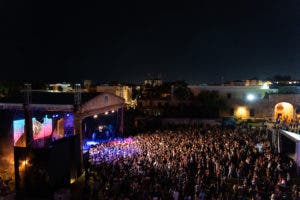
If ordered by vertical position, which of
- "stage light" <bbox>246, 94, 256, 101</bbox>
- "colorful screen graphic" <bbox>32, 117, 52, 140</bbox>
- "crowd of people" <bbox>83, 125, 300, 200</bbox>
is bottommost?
"crowd of people" <bbox>83, 125, 300, 200</bbox>

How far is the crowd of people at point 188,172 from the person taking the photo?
504 inches

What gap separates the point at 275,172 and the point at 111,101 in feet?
48.5

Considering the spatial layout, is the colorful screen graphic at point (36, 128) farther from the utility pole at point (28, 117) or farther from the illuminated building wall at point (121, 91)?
the illuminated building wall at point (121, 91)

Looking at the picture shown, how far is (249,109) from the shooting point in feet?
125

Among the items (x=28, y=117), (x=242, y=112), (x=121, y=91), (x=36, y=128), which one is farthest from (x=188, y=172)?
(x=121, y=91)

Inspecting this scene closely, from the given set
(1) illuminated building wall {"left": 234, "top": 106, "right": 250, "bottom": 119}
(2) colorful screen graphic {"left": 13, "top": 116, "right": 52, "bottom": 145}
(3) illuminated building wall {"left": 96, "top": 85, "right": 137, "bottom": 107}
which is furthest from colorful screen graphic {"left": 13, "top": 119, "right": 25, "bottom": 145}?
(3) illuminated building wall {"left": 96, "top": 85, "right": 137, "bottom": 107}

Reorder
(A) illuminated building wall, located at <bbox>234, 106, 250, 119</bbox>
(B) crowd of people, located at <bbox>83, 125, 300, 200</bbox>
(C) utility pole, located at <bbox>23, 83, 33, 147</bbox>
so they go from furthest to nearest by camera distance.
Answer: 1. (A) illuminated building wall, located at <bbox>234, 106, 250, 119</bbox>
2. (C) utility pole, located at <bbox>23, 83, 33, 147</bbox>
3. (B) crowd of people, located at <bbox>83, 125, 300, 200</bbox>

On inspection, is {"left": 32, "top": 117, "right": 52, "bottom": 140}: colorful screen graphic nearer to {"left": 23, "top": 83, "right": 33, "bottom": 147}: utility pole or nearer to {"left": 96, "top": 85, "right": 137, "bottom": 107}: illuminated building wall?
{"left": 23, "top": 83, "right": 33, "bottom": 147}: utility pole

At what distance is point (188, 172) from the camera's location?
14.9 metres

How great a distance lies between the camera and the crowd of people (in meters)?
12.8

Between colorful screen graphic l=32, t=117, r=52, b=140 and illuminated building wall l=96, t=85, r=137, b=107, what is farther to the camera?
illuminated building wall l=96, t=85, r=137, b=107

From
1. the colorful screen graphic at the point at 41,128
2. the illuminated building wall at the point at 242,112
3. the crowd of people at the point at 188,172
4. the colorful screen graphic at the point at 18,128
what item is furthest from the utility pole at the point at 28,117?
the illuminated building wall at the point at 242,112

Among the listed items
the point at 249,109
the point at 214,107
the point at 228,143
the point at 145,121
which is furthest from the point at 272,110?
the point at 228,143

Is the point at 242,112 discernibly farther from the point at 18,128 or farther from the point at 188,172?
the point at 18,128
